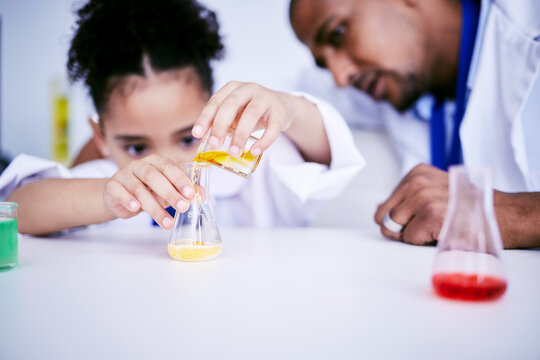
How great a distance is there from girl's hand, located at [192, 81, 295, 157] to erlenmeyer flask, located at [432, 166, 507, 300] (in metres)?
0.28

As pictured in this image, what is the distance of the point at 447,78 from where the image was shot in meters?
1.56

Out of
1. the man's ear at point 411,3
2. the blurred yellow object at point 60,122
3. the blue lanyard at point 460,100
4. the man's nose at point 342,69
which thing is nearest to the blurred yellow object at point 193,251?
the blue lanyard at point 460,100

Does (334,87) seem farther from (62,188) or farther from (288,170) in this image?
(62,188)

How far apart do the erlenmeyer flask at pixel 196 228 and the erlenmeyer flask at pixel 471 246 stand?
311 mm

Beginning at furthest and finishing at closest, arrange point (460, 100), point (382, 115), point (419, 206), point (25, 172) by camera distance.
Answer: point (382, 115) → point (460, 100) → point (25, 172) → point (419, 206)

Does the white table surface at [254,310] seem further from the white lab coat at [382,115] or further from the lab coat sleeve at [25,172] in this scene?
the white lab coat at [382,115]

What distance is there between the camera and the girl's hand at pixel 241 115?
1.82 feet

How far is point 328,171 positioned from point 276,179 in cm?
19

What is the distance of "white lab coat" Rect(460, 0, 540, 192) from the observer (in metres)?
1.02

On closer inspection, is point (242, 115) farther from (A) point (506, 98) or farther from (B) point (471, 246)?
(A) point (506, 98)

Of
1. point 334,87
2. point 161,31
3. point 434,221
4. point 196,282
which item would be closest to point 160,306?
point 196,282

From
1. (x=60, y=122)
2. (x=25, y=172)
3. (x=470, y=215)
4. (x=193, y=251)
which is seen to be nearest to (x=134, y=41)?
(x=25, y=172)

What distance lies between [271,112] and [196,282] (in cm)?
31

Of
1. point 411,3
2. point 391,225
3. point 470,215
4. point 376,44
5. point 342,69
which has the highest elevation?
point 411,3
